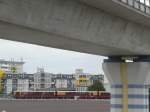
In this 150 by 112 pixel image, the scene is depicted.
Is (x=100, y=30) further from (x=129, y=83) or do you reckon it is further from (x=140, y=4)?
(x=129, y=83)

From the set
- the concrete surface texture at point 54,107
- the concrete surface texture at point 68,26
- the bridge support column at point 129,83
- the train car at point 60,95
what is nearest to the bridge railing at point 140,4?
the concrete surface texture at point 68,26

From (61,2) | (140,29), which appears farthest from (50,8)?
(140,29)

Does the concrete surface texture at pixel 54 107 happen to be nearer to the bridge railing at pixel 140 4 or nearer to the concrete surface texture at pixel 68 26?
the concrete surface texture at pixel 68 26

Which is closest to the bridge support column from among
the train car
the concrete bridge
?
the concrete bridge

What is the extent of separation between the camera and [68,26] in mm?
20328

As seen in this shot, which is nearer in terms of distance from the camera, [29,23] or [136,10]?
[29,23]

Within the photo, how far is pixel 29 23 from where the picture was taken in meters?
17.7

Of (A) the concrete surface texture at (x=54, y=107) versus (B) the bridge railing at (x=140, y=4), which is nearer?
(B) the bridge railing at (x=140, y=4)

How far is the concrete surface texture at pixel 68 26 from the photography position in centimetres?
1734

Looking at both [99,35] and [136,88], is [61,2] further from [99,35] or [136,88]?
[136,88]

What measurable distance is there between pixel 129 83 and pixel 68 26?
12.7m

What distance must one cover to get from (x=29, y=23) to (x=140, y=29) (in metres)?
11.1

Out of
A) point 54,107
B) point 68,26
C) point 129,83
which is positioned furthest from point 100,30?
point 54,107

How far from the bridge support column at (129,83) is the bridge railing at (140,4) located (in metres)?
6.08
